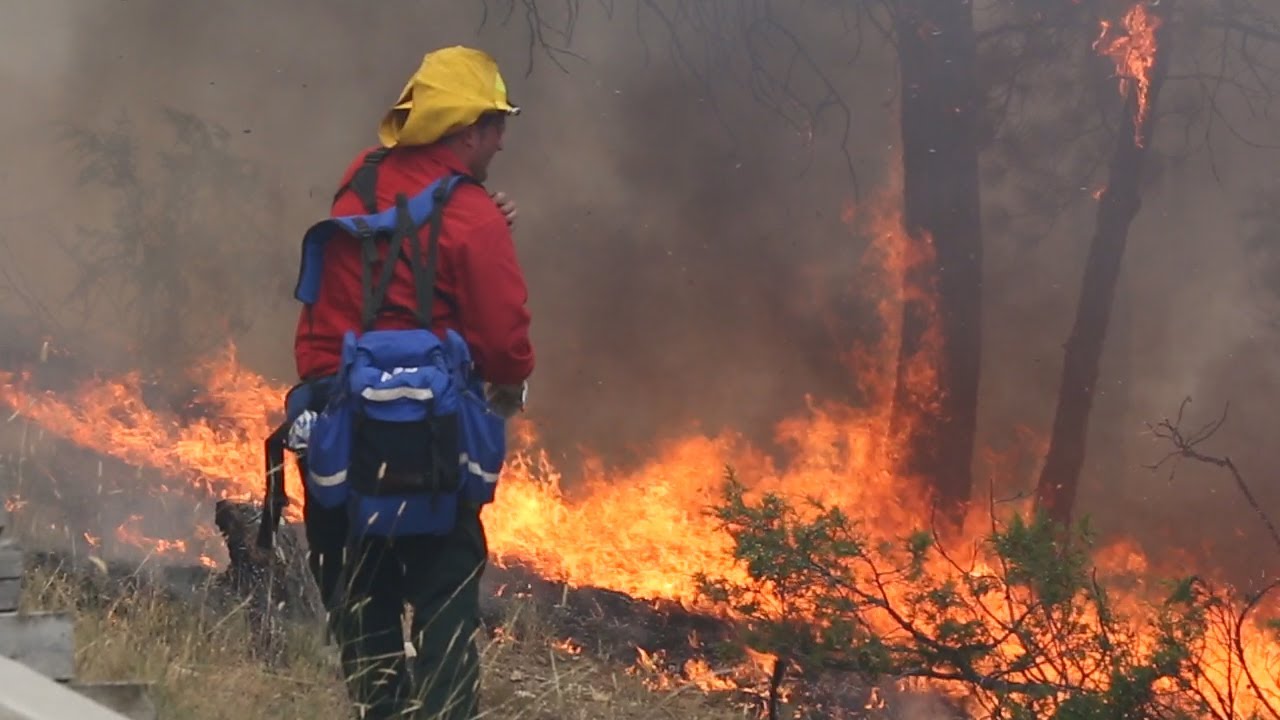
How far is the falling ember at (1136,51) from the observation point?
7.82 metres

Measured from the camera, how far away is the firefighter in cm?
330

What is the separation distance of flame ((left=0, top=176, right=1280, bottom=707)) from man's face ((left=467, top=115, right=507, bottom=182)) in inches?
147

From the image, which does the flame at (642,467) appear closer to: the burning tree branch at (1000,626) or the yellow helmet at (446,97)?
the burning tree branch at (1000,626)

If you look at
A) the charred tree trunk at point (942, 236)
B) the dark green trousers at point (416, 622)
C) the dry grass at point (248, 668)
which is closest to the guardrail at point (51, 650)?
the dry grass at point (248, 668)

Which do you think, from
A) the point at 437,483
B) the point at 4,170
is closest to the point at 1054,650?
the point at 437,483

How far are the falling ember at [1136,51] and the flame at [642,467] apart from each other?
6 cm

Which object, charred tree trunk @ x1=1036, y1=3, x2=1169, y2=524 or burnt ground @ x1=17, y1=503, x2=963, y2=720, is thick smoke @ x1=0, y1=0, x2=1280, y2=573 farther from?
burnt ground @ x1=17, y1=503, x2=963, y2=720

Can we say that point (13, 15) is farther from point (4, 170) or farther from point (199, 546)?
point (199, 546)

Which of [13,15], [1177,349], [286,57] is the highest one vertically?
[1177,349]

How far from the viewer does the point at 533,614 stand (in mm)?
5805

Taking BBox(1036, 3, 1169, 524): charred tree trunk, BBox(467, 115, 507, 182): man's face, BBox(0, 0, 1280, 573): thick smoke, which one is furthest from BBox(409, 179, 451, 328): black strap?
BBox(1036, 3, 1169, 524): charred tree trunk

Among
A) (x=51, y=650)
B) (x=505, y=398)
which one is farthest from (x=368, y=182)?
(x=51, y=650)

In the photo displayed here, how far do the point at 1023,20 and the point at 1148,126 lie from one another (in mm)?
815

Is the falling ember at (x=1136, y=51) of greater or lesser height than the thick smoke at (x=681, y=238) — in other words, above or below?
above
